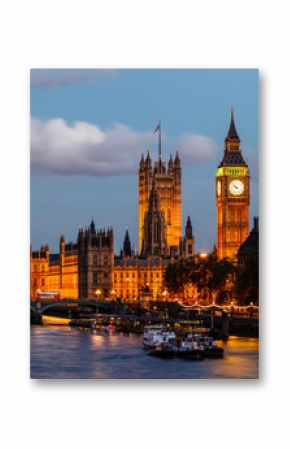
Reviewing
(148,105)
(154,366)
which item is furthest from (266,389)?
(148,105)

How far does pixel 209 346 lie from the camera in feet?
50.4

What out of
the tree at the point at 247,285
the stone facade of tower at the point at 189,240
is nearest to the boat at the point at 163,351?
the tree at the point at 247,285

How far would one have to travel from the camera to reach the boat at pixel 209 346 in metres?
14.6

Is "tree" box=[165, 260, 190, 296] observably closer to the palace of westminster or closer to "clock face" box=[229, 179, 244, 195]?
the palace of westminster

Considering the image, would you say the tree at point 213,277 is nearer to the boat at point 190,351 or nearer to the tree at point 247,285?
the tree at point 247,285

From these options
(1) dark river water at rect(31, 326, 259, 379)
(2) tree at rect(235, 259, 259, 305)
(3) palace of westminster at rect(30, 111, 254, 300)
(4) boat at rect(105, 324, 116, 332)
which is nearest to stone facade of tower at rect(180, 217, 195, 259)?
(3) palace of westminster at rect(30, 111, 254, 300)

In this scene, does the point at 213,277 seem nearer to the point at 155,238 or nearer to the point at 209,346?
the point at 209,346

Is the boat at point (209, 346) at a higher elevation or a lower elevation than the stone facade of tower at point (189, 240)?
lower

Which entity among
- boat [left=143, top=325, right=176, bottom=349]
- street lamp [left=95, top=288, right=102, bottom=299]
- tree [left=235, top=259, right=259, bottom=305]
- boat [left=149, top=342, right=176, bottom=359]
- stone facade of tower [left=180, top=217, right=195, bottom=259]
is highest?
stone facade of tower [left=180, top=217, right=195, bottom=259]

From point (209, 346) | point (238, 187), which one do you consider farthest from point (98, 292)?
point (209, 346)

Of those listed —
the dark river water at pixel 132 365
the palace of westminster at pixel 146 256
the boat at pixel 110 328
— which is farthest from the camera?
the palace of westminster at pixel 146 256

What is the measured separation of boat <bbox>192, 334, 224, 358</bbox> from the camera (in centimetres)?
1459

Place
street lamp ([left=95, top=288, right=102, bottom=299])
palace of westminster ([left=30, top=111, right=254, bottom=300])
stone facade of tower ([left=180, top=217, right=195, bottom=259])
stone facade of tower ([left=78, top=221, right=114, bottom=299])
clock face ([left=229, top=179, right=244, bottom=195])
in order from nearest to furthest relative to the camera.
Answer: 1. stone facade of tower ([left=180, top=217, right=195, bottom=259])
2. clock face ([left=229, top=179, right=244, bottom=195])
3. stone facade of tower ([left=78, top=221, right=114, bottom=299])
4. palace of westminster ([left=30, top=111, right=254, bottom=300])
5. street lamp ([left=95, top=288, right=102, bottom=299])
